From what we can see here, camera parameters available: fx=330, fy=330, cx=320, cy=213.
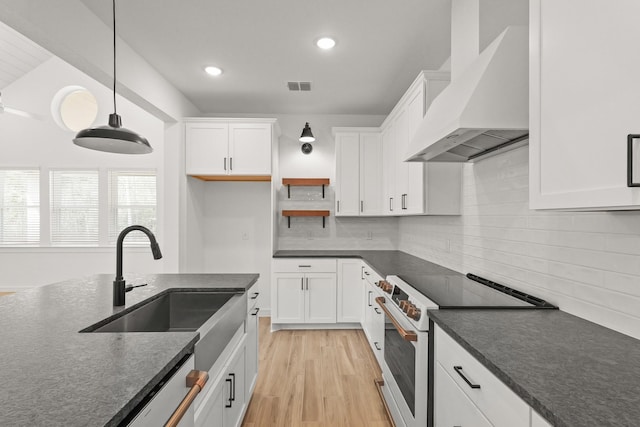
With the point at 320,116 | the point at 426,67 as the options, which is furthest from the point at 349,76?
the point at 320,116

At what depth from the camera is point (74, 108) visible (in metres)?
5.12

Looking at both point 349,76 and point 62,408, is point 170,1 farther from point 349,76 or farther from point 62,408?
point 62,408

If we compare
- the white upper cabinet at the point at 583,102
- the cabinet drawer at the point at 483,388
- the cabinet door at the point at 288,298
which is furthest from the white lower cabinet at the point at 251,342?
the white upper cabinet at the point at 583,102

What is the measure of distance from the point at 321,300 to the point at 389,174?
165cm

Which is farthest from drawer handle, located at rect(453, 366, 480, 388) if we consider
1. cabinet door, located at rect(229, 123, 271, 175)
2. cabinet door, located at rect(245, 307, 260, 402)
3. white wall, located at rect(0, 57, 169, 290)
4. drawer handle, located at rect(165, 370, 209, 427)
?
white wall, located at rect(0, 57, 169, 290)

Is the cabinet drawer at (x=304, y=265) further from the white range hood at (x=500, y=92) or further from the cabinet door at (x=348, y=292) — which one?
the white range hood at (x=500, y=92)

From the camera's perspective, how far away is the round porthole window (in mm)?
4988

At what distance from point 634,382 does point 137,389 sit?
1282 millimetres

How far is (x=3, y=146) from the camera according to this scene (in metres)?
5.22

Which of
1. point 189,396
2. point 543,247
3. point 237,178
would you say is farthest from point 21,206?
point 543,247

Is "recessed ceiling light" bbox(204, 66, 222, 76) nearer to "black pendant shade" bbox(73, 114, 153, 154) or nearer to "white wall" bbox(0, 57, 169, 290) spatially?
"black pendant shade" bbox(73, 114, 153, 154)

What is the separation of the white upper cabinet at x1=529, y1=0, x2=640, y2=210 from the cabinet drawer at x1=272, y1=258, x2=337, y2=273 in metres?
2.86

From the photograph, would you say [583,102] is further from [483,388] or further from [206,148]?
[206,148]

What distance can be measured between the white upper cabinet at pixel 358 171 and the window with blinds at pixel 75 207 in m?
3.91
